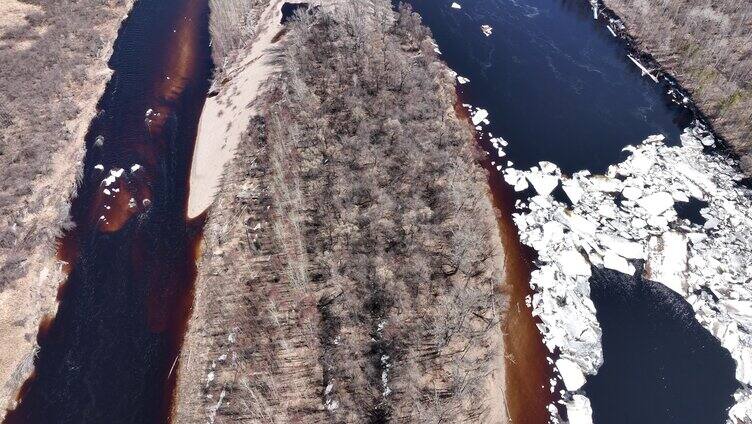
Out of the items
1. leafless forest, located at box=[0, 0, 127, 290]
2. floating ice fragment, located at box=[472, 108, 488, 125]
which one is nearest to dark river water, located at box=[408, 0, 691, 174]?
floating ice fragment, located at box=[472, 108, 488, 125]

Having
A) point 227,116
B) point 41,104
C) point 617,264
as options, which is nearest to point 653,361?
point 617,264

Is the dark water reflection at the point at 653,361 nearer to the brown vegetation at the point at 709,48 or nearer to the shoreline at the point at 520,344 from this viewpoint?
the shoreline at the point at 520,344

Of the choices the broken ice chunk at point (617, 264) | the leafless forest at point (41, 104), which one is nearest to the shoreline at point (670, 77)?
the broken ice chunk at point (617, 264)

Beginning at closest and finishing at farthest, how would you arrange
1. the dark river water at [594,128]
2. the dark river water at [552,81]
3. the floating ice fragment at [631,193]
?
1. the dark river water at [594,128]
2. the floating ice fragment at [631,193]
3. the dark river water at [552,81]

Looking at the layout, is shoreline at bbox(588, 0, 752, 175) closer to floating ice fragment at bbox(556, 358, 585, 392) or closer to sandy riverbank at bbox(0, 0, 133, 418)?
floating ice fragment at bbox(556, 358, 585, 392)

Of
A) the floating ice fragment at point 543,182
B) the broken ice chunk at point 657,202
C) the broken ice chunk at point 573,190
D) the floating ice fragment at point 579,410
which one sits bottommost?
the floating ice fragment at point 579,410

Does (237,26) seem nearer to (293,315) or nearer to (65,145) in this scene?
(65,145)

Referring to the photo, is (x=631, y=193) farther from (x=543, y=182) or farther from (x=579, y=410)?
(x=579, y=410)

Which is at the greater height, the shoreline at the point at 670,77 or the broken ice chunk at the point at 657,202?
the shoreline at the point at 670,77
